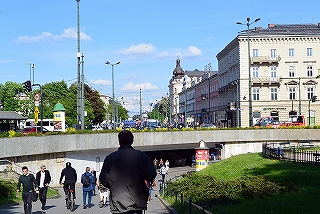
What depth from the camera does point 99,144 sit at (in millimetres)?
38969

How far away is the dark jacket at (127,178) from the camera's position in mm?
6867

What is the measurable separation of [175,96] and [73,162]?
5986 inches

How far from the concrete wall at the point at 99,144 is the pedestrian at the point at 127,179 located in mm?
22347

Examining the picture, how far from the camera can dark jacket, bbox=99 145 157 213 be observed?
687cm

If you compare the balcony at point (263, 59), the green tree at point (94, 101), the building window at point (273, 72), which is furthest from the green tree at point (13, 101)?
the building window at point (273, 72)

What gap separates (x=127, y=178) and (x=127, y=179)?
13 millimetres

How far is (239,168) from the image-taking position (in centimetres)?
2814

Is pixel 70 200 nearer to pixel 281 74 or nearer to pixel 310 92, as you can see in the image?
pixel 281 74

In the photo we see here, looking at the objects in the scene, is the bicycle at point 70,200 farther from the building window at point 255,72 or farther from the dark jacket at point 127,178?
the building window at point 255,72

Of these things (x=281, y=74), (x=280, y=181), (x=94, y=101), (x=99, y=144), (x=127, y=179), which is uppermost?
(x=281, y=74)

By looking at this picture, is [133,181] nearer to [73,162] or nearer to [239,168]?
[239,168]

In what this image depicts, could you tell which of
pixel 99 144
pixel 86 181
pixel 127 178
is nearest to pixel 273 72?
pixel 99 144

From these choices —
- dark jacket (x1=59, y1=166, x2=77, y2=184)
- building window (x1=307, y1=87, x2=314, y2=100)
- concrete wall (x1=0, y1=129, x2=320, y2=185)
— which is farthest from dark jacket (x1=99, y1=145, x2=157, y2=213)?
building window (x1=307, y1=87, x2=314, y2=100)

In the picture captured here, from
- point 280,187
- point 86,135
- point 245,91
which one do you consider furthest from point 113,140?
point 245,91
